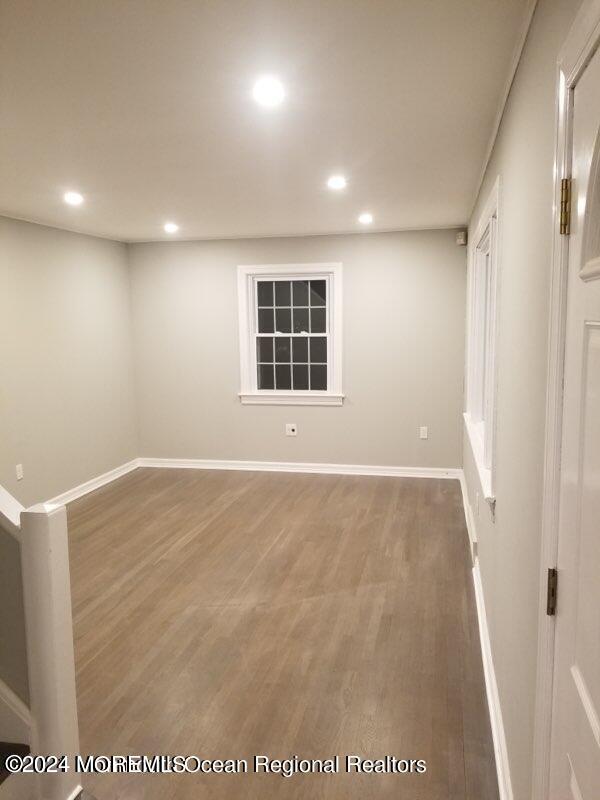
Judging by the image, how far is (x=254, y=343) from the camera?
6133mm

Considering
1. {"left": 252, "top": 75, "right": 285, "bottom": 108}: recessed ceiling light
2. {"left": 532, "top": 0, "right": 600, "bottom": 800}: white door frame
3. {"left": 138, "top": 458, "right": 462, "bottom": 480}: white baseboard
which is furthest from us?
{"left": 138, "top": 458, "right": 462, "bottom": 480}: white baseboard

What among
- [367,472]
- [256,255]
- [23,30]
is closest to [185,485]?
[367,472]

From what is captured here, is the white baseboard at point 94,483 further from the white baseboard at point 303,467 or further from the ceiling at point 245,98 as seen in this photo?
the ceiling at point 245,98

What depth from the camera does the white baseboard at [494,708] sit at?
1.86 m

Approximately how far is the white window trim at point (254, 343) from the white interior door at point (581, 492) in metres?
4.77

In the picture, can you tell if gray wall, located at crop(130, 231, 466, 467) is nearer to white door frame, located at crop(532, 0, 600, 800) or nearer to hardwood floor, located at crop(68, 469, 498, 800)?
hardwood floor, located at crop(68, 469, 498, 800)

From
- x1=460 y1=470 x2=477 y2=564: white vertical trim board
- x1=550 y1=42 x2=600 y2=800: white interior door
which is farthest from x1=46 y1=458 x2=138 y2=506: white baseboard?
x1=550 y1=42 x2=600 y2=800: white interior door

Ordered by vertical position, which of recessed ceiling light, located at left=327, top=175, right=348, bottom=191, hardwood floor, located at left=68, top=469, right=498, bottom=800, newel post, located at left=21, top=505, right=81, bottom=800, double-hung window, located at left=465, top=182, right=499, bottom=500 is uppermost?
recessed ceiling light, located at left=327, top=175, right=348, bottom=191

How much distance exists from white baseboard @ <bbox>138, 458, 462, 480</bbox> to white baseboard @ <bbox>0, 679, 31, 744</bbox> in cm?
426

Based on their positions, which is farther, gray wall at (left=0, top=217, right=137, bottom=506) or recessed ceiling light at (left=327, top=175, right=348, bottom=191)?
gray wall at (left=0, top=217, right=137, bottom=506)

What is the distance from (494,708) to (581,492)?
1649 millimetres

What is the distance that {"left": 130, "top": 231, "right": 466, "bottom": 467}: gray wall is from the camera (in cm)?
559

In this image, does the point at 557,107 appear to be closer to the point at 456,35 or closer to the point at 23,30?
the point at 456,35

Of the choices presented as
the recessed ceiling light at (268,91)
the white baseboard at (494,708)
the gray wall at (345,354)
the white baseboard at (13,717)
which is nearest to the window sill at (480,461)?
the white baseboard at (494,708)
